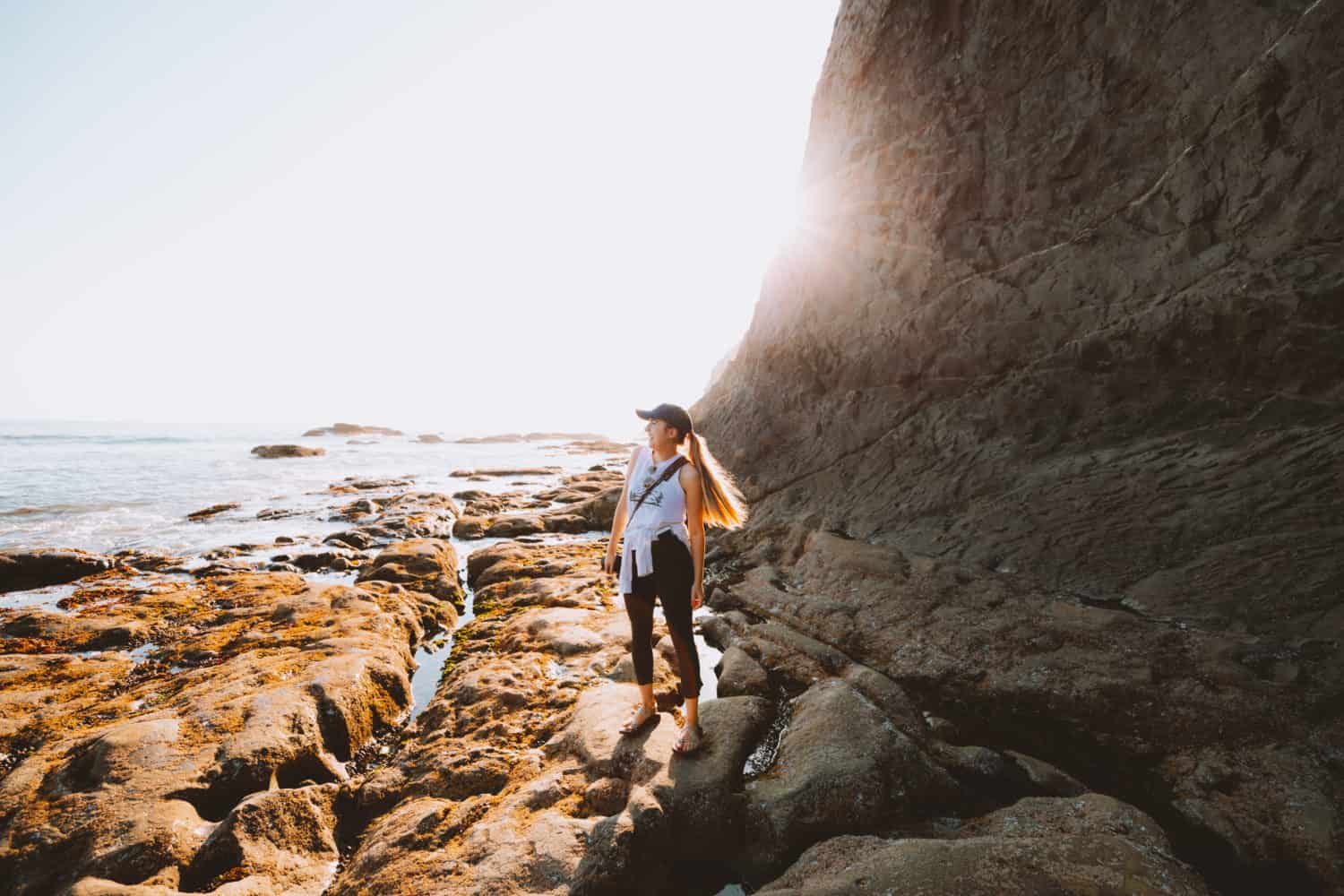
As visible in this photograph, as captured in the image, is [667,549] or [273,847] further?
[667,549]

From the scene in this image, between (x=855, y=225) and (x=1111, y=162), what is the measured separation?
4280mm

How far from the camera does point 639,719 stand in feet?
17.0

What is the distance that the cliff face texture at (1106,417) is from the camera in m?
4.68

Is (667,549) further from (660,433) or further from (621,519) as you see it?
(660,433)

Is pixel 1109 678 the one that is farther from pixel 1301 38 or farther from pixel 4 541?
pixel 4 541

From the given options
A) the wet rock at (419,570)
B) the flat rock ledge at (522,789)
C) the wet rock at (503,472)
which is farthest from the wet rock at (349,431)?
the flat rock ledge at (522,789)

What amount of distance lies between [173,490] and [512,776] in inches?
1320

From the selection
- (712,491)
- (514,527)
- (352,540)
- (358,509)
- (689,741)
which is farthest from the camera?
(358,509)

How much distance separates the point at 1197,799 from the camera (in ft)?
13.4

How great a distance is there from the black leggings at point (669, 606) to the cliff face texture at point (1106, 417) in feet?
8.78

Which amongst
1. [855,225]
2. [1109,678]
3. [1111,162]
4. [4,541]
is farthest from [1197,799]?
[4,541]

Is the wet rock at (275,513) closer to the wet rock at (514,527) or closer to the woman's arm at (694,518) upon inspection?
the wet rock at (514,527)

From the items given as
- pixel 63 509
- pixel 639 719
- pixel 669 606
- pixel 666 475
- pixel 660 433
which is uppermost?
pixel 660 433

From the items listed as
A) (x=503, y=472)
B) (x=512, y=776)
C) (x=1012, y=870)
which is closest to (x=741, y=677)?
(x=512, y=776)
